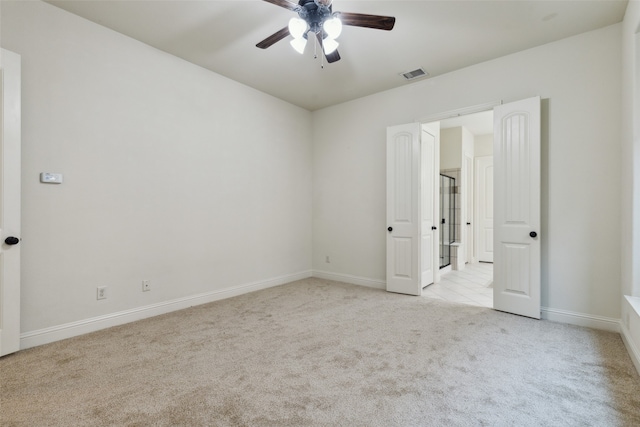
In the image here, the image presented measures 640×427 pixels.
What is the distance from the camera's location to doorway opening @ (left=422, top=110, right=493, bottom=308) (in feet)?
18.5

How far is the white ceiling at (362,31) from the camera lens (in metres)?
2.64

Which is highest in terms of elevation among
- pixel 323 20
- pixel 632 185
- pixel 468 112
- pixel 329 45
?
pixel 323 20

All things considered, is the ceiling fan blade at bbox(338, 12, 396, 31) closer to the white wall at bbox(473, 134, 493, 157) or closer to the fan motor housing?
the fan motor housing

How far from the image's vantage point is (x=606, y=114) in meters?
2.91

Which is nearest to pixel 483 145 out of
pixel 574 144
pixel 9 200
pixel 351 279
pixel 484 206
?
pixel 484 206

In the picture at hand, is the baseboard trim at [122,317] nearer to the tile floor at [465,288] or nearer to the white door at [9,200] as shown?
the white door at [9,200]

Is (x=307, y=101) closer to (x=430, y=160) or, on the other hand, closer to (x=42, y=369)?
(x=430, y=160)

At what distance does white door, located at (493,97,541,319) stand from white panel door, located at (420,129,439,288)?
3.35ft

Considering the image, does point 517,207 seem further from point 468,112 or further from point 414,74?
point 414,74

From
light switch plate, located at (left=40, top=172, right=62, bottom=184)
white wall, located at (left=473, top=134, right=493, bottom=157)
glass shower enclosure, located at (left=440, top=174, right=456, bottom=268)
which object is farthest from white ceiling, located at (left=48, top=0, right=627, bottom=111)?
white wall, located at (left=473, top=134, right=493, bottom=157)

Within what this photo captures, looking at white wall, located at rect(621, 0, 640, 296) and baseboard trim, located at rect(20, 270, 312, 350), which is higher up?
white wall, located at rect(621, 0, 640, 296)

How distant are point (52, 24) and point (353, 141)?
3.61 m

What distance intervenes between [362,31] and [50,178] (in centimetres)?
310

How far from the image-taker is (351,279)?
15.8ft
